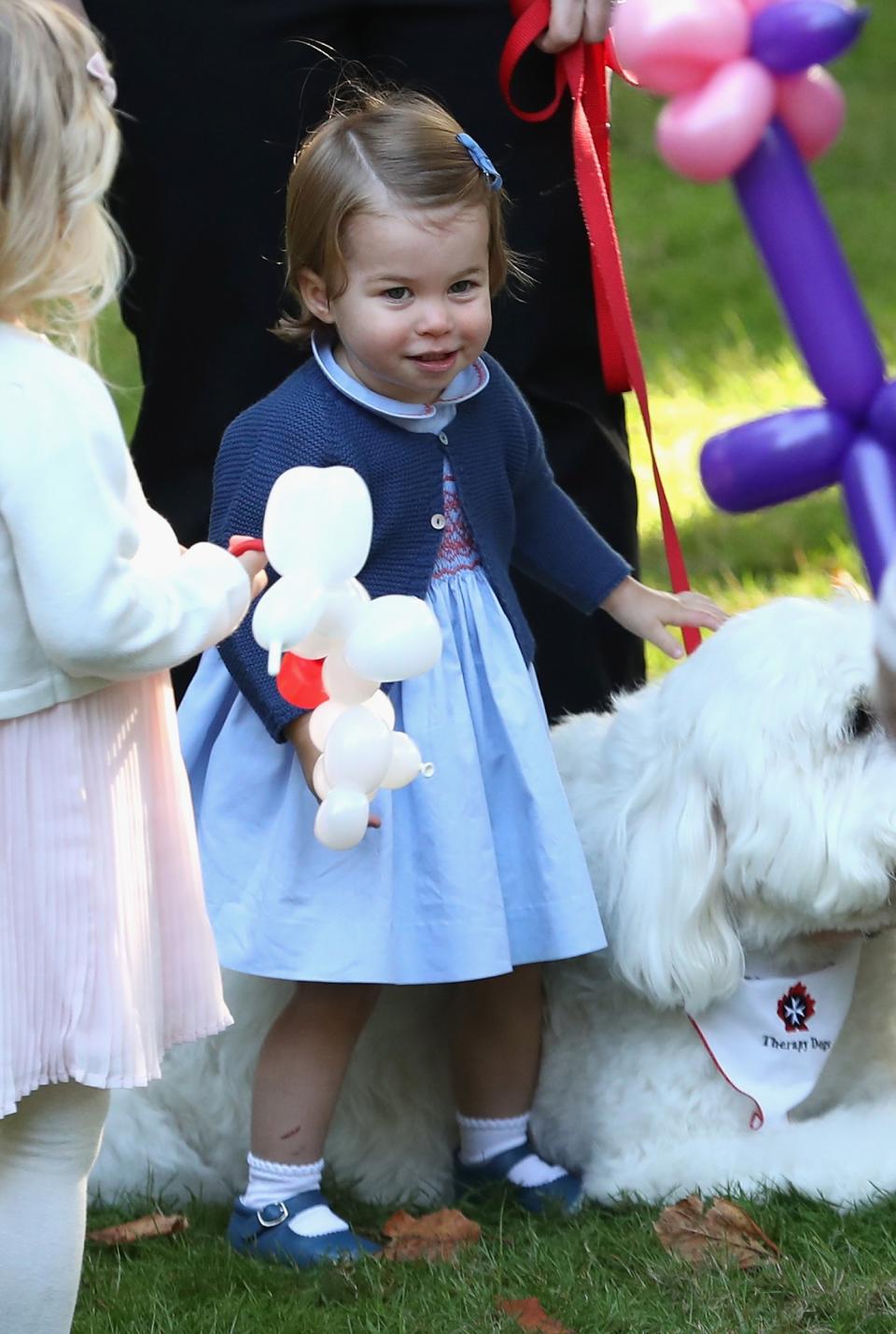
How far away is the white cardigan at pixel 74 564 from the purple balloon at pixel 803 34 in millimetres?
778

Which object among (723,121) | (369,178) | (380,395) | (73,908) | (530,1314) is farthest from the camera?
(380,395)

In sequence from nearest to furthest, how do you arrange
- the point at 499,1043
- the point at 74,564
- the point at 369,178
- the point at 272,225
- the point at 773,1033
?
the point at 74,564 < the point at 369,178 < the point at 773,1033 < the point at 499,1043 < the point at 272,225

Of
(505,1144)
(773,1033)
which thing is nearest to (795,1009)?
(773,1033)

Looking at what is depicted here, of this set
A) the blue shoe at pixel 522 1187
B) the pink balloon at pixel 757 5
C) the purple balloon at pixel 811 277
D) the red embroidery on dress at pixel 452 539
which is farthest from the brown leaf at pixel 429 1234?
the pink balloon at pixel 757 5

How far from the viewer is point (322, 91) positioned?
3344 mm

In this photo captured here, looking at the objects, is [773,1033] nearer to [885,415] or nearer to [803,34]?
[885,415]

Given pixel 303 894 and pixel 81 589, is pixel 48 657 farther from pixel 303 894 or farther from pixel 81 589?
pixel 303 894

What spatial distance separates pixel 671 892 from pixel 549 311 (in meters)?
1.20

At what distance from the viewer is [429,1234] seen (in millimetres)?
2797

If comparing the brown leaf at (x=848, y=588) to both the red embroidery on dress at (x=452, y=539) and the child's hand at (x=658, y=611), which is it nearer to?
the child's hand at (x=658, y=611)

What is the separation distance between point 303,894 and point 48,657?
66cm

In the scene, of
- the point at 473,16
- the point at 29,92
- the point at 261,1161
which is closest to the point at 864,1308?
the point at 261,1161

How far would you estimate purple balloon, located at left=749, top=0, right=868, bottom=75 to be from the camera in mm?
1850

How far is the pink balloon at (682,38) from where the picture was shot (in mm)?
1872
